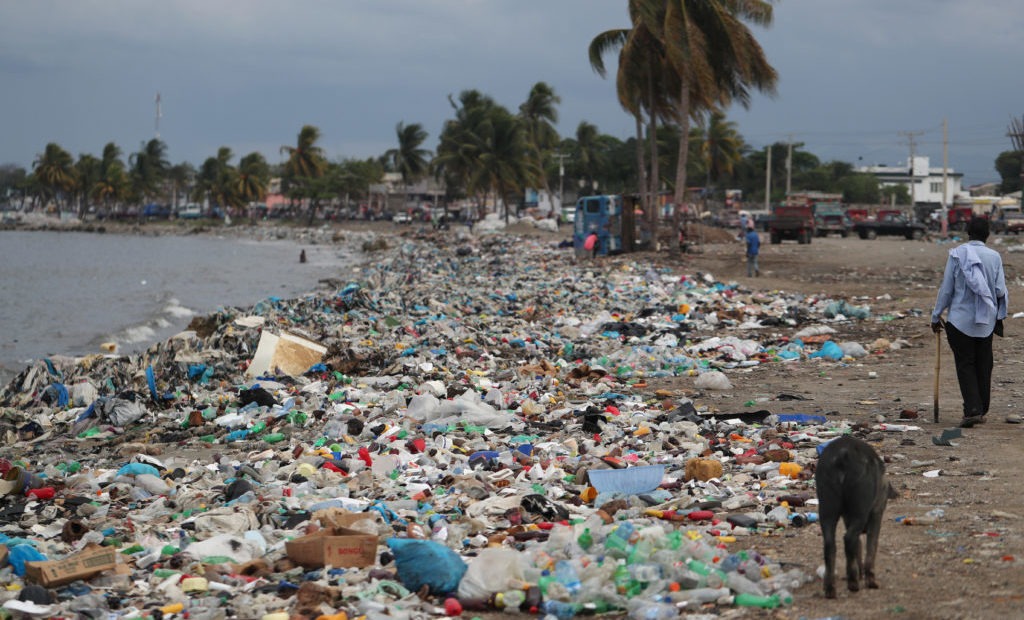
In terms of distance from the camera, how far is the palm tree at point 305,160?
307ft

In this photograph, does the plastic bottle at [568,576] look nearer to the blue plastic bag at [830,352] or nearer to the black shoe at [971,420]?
the black shoe at [971,420]

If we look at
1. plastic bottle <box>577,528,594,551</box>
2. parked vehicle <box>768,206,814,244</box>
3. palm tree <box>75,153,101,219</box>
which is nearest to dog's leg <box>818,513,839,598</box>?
plastic bottle <box>577,528,594,551</box>

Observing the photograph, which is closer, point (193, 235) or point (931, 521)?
point (931, 521)

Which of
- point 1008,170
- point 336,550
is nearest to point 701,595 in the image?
point 336,550

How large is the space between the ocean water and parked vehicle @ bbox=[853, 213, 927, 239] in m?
19.8

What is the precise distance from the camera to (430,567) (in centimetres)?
430

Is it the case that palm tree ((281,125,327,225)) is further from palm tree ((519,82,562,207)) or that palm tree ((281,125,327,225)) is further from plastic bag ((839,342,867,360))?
plastic bag ((839,342,867,360))

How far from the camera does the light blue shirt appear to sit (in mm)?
6770

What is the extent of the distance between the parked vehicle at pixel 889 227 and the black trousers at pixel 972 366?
3476 centimetres

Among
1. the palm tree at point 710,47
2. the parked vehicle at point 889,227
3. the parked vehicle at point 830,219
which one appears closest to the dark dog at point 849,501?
the palm tree at point 710,47

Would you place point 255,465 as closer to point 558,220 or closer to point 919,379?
point 919,379

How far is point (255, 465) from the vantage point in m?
7.21

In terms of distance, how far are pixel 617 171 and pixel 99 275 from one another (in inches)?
1939

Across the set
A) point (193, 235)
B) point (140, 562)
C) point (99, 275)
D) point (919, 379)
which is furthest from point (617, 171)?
point (140, 562)
